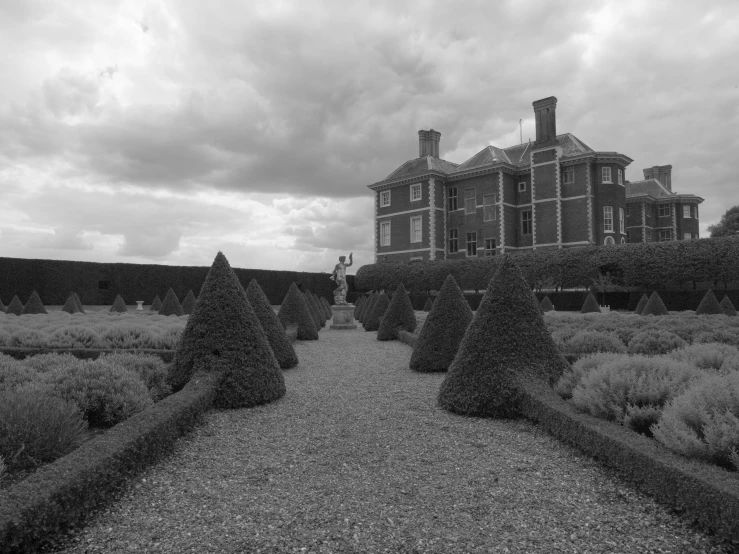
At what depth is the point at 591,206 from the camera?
36188mm

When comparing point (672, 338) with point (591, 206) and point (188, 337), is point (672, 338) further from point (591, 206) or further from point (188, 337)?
point (591, 206)

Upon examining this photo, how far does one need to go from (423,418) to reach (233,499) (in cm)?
277

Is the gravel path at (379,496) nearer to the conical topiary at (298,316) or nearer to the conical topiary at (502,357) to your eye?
the conical topiary at (502,357)

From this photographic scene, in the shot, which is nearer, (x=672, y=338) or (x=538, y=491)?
(x=538, y=491)

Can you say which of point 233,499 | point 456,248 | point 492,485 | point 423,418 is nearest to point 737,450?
point 492,485

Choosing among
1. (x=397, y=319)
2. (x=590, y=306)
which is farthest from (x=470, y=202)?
(x=397, y=319)

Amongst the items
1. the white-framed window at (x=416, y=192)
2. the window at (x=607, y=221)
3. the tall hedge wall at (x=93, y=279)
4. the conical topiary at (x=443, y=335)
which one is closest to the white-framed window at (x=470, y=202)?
the white-framed window at (x=416, y=192)

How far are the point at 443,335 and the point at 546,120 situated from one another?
32858mm

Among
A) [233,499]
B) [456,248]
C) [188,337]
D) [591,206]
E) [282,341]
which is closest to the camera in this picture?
[233,499]

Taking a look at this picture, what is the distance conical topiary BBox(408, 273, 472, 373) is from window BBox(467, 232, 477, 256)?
3230cm

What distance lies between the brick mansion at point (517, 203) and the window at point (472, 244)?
79 millimetres

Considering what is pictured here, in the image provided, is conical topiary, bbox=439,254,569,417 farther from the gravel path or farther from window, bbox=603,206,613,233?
window, bbox=603,206,613,233

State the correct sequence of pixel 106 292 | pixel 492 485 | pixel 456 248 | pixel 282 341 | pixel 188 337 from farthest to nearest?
pixel 456 248, pixel 106 292, pixel 282 341, pixel 188 337, pixel 492 485

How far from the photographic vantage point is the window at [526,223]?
39844 mm
